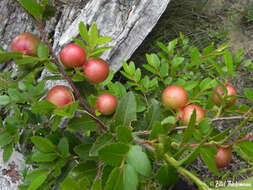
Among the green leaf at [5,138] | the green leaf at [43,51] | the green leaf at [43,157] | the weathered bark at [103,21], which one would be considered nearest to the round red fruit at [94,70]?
the green leaf at [43,51]

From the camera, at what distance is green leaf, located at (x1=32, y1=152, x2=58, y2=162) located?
0.88 m

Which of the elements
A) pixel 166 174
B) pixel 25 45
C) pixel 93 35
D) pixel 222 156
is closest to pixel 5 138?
pixel 25 45

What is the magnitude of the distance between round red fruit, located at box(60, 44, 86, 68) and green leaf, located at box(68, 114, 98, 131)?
8.0 inches

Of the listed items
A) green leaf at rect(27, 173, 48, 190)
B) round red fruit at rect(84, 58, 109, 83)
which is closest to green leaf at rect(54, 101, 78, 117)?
round red fruit at rect(84, 58, 109, 83)

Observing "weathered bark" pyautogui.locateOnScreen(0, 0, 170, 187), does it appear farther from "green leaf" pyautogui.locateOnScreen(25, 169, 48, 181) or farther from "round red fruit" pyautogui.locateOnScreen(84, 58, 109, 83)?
"round red fruit" pyautogui.locateOnScreen(84, 58, 109, 83)

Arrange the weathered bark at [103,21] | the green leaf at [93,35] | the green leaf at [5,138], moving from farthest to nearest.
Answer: the weathered bark at [103,21] < the green leaf at [5,138] < the green leaf at [93,35]

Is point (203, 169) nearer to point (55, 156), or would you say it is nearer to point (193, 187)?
point (193, 187)

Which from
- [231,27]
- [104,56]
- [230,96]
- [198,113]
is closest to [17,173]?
[104,56]

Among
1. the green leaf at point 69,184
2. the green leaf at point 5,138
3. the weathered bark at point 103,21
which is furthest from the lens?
the weathered bark at point 103,21

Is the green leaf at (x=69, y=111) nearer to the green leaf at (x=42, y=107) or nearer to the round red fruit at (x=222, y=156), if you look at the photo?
the green leaf at (x=42, y=107)

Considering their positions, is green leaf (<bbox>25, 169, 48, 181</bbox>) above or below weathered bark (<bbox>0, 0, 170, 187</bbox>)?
below

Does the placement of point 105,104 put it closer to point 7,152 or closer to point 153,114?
point 153,114

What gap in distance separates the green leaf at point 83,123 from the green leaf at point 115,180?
0.99 feet

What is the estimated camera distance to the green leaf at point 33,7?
2.12 feet
